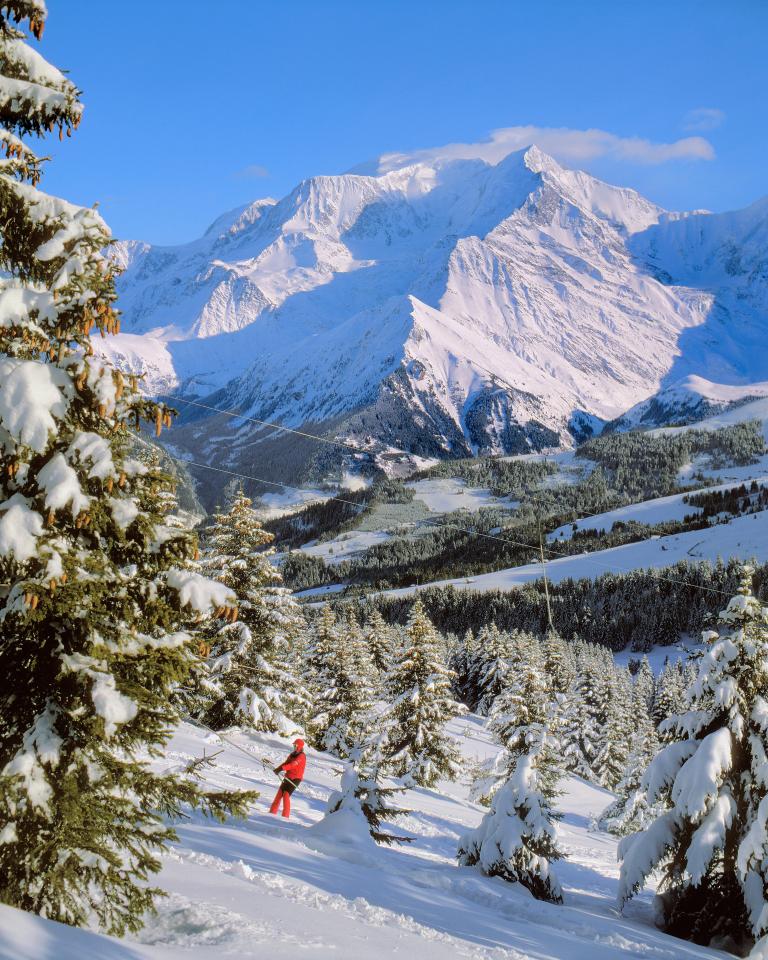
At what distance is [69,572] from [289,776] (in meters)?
11.3

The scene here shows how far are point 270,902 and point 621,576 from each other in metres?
189

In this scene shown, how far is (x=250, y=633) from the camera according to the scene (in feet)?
88.8

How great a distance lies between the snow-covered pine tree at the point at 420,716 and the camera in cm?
3438

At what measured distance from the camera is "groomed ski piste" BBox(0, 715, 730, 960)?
6.43 meters

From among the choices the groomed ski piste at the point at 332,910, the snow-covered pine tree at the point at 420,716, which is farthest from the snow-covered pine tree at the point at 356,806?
the snow-covered pine tree at the point at 420,716

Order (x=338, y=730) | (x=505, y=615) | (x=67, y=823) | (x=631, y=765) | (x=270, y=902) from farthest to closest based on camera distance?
1. (x=505, y=615)
2. (x=631, y=765)
3. (x=338, y=730)
4. (x=270, y=902)
5. (x=67, y=823)

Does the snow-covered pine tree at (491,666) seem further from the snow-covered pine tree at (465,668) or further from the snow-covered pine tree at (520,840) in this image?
the snow-covered pine tree at (520,840)

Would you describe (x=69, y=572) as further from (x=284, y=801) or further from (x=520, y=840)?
(x=520, y=840)

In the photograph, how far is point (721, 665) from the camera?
14.6 meters

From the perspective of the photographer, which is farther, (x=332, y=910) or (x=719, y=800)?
(x=719, y=800)

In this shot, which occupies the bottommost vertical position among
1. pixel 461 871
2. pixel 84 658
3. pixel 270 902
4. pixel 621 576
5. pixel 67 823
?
pixel 461 871

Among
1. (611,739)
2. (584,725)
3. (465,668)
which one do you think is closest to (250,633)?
(611,739)

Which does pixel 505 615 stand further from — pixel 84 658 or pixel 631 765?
pixel 84 658

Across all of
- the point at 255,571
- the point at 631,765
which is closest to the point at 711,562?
the point at 631,765
